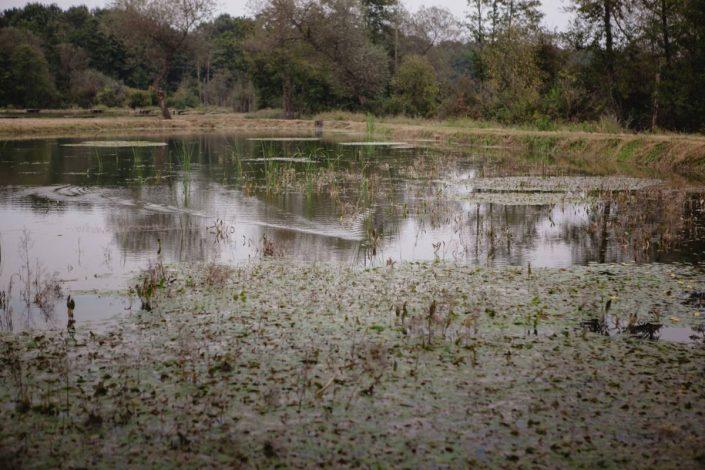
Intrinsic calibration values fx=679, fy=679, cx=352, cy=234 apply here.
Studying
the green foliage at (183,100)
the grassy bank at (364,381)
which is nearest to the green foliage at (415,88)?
the green foliage at (183,100)

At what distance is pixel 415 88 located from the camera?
5044cm

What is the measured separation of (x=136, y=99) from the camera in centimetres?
5975

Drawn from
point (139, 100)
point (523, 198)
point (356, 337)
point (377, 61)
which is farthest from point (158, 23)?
point (356, 337)

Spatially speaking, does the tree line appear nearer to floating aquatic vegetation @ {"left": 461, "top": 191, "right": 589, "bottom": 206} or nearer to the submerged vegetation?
floating aquatic vegetation @ {"left": 461, "top": 191, "right": 589, "bottom": 206}

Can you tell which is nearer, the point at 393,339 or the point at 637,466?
the point at 637,466

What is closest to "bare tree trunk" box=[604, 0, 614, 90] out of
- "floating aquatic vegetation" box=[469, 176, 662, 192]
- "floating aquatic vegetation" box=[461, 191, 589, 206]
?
"floating aquatic vegetation" box=[469, 176, 662, 192]

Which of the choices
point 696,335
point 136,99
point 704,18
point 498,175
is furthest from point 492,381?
point 136,99

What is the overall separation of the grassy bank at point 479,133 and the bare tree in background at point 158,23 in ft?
18.2

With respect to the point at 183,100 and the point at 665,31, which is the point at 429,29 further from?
the point at 665,31

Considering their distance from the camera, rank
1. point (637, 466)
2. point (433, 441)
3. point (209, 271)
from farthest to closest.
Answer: point (209, 271) → point (433, 441) → point (637, 466)

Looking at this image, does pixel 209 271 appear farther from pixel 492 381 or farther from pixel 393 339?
pixel 492 381

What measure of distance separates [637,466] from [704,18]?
2474cm

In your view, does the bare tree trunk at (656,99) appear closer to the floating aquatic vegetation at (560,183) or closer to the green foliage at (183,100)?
the floating aquatic vegetation at (560,183)

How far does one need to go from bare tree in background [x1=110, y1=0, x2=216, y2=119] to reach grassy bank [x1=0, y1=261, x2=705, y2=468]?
4701cm
